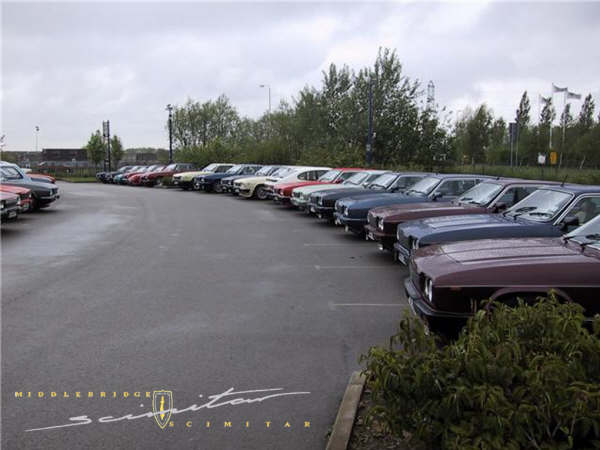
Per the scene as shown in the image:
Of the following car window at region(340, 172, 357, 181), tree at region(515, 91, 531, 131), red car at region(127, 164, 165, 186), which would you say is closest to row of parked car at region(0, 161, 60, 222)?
car window at region(340, 172, 357, 181)

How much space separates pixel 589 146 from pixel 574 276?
170ft

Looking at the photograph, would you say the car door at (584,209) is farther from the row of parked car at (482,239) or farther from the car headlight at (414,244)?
the car headlight at (414,244)

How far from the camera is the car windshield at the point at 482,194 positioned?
10.0 metres

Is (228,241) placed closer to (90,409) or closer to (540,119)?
(90,409)

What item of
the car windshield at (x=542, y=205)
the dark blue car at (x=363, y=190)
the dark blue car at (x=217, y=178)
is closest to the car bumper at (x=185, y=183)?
the dark blue car at (x=217, y=178)

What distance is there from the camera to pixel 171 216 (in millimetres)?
19000

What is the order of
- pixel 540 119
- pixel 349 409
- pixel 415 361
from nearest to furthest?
pixel 415 361 < pixel 349 409 < pixel 540 119

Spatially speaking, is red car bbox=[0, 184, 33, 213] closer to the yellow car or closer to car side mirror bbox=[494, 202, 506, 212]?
car side mirror bbox=[494, 202, 506, 212]

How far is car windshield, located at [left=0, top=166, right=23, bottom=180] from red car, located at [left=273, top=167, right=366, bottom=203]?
8.92 metres

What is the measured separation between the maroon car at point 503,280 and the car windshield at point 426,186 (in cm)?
750

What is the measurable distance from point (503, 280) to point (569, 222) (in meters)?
2.58

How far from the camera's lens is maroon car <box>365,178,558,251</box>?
32.5 feet

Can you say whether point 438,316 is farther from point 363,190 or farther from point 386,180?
point 386,180

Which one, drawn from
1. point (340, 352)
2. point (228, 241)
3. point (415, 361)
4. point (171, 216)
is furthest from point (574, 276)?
point (171, 216)
